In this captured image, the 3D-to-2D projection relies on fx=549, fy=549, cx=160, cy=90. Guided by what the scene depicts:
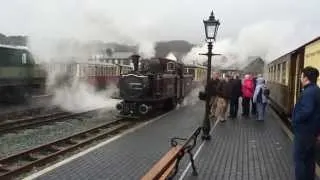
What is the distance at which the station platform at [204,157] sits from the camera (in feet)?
29.9

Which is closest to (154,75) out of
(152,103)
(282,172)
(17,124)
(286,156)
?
(152,103)

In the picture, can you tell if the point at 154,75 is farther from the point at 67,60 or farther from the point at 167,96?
the point at 67,60

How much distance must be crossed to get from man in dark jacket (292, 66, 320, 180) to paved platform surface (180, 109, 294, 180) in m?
1.68

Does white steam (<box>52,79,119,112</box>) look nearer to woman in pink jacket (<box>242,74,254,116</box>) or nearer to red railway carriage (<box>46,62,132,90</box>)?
red railway carriage (<box>46,62,132,90</box>)

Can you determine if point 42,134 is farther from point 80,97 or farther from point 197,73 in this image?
point 197,73

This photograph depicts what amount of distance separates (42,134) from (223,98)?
6.28 m

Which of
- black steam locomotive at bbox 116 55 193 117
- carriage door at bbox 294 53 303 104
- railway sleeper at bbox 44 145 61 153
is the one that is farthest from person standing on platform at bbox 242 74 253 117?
railway sleeper at bbox 44 145 61 153

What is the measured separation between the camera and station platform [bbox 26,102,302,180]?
9117mm

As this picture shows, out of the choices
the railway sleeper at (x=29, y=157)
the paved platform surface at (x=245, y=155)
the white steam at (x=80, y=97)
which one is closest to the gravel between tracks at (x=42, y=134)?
the railway sleeper at (x=29, y=157)

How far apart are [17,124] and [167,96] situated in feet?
24.4

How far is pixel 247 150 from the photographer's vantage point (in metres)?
11.8

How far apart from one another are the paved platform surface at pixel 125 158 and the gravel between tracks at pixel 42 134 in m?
2.20

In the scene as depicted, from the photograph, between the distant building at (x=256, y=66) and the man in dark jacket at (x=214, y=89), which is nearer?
the man in dark jacket at (x=214, y=89)

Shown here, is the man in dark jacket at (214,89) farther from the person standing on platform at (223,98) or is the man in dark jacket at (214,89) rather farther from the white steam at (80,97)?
the white steam at (80,97)
